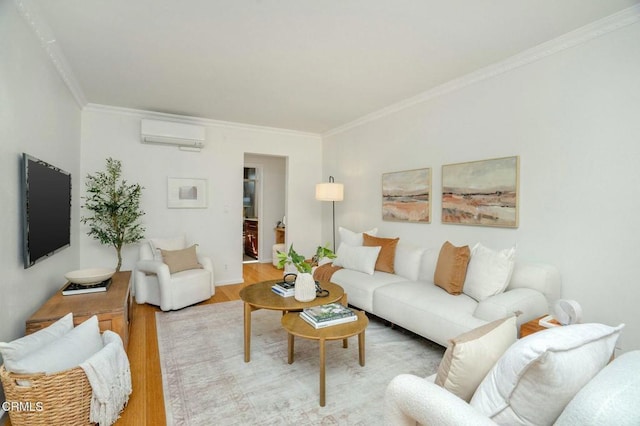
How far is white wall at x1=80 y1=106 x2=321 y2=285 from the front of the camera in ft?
14.0

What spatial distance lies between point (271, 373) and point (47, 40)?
315 cm

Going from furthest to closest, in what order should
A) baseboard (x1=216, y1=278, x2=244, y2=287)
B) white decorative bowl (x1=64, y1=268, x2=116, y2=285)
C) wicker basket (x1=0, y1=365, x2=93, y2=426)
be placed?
baseboard (x1=216, y1=278, x2=244, y2=287), white decorative bowl (x1=64, y1=268, x2=116, y2=285), wicker basket (x1=0, y1=365, x2=93, y2=426)

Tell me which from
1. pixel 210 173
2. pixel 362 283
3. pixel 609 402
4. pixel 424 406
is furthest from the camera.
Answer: pixel 210 173

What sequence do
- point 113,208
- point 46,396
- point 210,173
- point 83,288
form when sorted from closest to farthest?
point 46,396 → point 83,288 → point 113,208 → point 210,173

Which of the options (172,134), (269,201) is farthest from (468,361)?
(269,201)

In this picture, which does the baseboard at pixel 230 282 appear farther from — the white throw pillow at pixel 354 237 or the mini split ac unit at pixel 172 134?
the mini split ac unit at pixel 172 134

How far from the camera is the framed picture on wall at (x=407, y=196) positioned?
3.79 meters

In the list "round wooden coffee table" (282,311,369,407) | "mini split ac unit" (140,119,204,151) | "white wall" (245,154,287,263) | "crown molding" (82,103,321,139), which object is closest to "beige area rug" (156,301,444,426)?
"round wooden coffee table" (282,311,369,407)

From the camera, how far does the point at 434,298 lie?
109 inches

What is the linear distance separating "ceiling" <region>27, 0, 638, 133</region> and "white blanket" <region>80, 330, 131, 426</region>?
2249 mm

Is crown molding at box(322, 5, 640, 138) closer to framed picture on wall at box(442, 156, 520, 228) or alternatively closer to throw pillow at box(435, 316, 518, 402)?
framed picture on wall at box(442, 156, 520, 228)

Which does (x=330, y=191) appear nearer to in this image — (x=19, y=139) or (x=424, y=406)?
(x=19, y=139)

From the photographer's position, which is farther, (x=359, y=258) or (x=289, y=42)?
(x=359, y=258)

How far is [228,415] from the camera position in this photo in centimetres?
194
